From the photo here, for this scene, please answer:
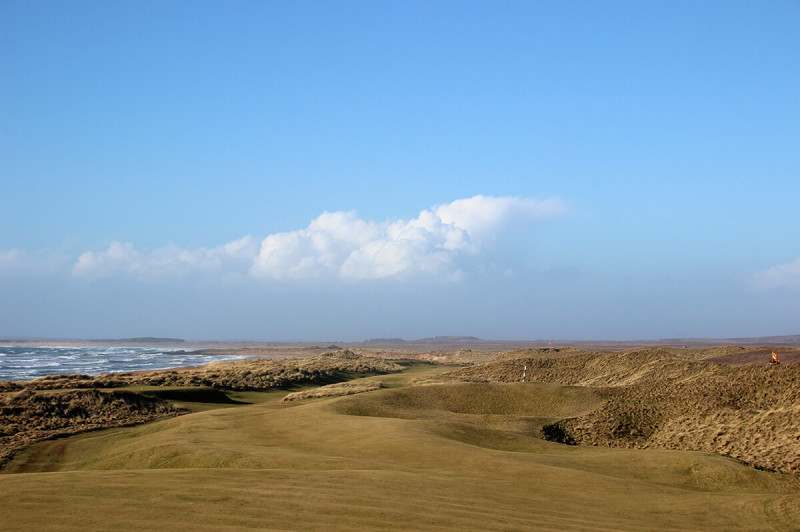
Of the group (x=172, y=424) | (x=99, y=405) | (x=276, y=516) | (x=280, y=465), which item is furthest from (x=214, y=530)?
(x=99, y=405)

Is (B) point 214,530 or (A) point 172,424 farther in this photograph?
(A) point 172,424

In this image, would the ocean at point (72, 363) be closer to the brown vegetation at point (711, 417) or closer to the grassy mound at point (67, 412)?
the grassy mound at point (67, 412)

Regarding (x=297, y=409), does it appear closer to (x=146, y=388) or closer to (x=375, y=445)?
(x=375, y=445)

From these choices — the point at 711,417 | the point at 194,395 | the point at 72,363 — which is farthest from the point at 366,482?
the point at 72,363

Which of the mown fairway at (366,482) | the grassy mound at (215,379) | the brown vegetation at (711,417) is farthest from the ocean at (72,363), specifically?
the brown vegetation at (711,417)

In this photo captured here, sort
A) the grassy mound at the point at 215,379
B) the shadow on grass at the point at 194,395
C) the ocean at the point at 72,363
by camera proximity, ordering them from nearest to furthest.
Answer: the shadow on grass at the point at 194,395, the grassy mound at the point at 215,379, the ocean at the point at 72,363

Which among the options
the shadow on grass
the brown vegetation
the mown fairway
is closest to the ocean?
the shadow on grass

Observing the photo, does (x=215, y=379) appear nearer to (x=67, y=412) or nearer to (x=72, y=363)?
(x=67, y=412)

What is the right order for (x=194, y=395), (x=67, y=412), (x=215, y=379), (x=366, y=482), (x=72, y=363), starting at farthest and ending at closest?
(x=72, y=363) < (x=215, y=379) < (x=194, y=395) < (x=67, y=412) < (x=366, y=482)

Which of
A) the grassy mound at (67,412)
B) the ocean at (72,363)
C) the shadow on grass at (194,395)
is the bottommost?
the ocean at (72,363)

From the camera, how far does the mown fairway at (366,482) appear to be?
8.96 meters

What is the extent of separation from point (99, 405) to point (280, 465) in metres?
20.0

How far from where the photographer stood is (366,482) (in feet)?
40.3

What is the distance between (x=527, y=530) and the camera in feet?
31.1
